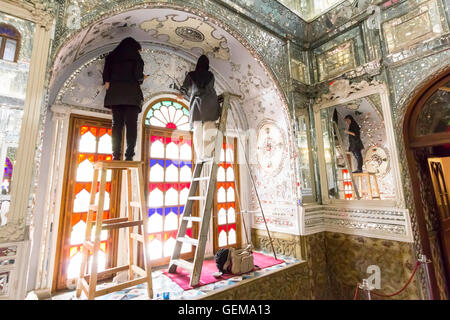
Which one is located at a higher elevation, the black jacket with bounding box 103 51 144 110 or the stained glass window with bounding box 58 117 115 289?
the black jacket with bounding box 103 51 144 110

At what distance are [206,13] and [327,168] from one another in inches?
110

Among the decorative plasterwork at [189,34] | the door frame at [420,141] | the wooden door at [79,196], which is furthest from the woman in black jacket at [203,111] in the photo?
the door frame at [420,141]

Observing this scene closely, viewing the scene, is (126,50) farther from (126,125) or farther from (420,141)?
(420,141)

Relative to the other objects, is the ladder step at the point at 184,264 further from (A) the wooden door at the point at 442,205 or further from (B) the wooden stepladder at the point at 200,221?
(A) the wooden door at the point at 442,205

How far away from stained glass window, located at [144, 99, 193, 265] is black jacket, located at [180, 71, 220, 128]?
2.23 ft

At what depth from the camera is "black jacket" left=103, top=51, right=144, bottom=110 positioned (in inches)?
94.0

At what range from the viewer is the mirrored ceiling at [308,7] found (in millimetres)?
3863

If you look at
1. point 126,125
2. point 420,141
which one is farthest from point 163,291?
point 420,141

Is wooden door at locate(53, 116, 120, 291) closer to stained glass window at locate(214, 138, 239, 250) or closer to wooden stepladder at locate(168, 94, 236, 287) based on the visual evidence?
wooden stepladder at locate(168, 94, 236, 287)

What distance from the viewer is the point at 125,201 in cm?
287

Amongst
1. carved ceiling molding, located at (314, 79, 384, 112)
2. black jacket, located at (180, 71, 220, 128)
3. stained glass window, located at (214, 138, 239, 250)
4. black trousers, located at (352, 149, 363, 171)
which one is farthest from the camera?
stained glass window, located at (214, 138, 239, 250)

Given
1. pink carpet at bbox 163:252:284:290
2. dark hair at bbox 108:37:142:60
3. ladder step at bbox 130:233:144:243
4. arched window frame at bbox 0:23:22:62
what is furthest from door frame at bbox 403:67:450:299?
arched window frame at bbox 0:23:22:62

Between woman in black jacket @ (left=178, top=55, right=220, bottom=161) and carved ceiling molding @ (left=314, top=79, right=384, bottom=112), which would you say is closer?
woman in black jacket @ (left=178, top=55, right=220, bottom=161)
